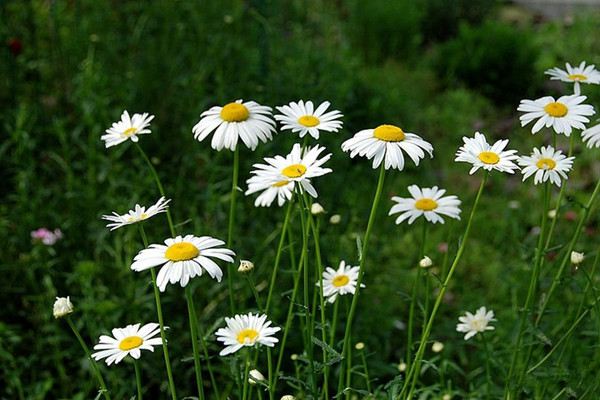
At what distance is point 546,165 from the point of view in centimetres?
140

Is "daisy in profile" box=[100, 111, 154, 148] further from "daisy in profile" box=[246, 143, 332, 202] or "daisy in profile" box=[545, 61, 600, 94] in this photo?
"daisy in profile" box=[545, 61, 600, 94]

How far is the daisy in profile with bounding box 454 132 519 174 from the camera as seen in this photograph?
49.4 inches

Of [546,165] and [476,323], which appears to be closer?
[546,165]

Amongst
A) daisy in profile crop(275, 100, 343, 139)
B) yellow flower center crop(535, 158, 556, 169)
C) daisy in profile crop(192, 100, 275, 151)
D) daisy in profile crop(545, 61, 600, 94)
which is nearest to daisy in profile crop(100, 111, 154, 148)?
daisy in profile crop(192, 100, 275, 151)

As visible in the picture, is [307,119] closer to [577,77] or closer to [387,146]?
[387,146]

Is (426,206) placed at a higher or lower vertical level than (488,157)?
lower

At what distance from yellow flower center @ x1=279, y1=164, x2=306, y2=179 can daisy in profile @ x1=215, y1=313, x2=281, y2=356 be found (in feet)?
0.74

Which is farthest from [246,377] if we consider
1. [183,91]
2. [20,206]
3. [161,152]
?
[183,91]

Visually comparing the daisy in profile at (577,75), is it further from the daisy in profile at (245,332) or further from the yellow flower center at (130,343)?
the yellow flower center at (130,343)

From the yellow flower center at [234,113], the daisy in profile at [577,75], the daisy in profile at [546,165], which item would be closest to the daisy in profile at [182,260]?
the yellow flower center at [234,113]

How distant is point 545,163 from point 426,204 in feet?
0.73

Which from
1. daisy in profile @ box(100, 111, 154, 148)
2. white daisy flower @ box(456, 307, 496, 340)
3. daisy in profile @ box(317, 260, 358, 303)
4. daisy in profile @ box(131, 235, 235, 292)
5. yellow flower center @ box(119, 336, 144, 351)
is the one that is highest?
daisy in profile @ box(100, 111, 154, 148)

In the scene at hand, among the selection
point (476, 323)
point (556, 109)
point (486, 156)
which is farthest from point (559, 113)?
point (476, 323)

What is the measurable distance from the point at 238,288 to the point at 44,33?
5.69ft
